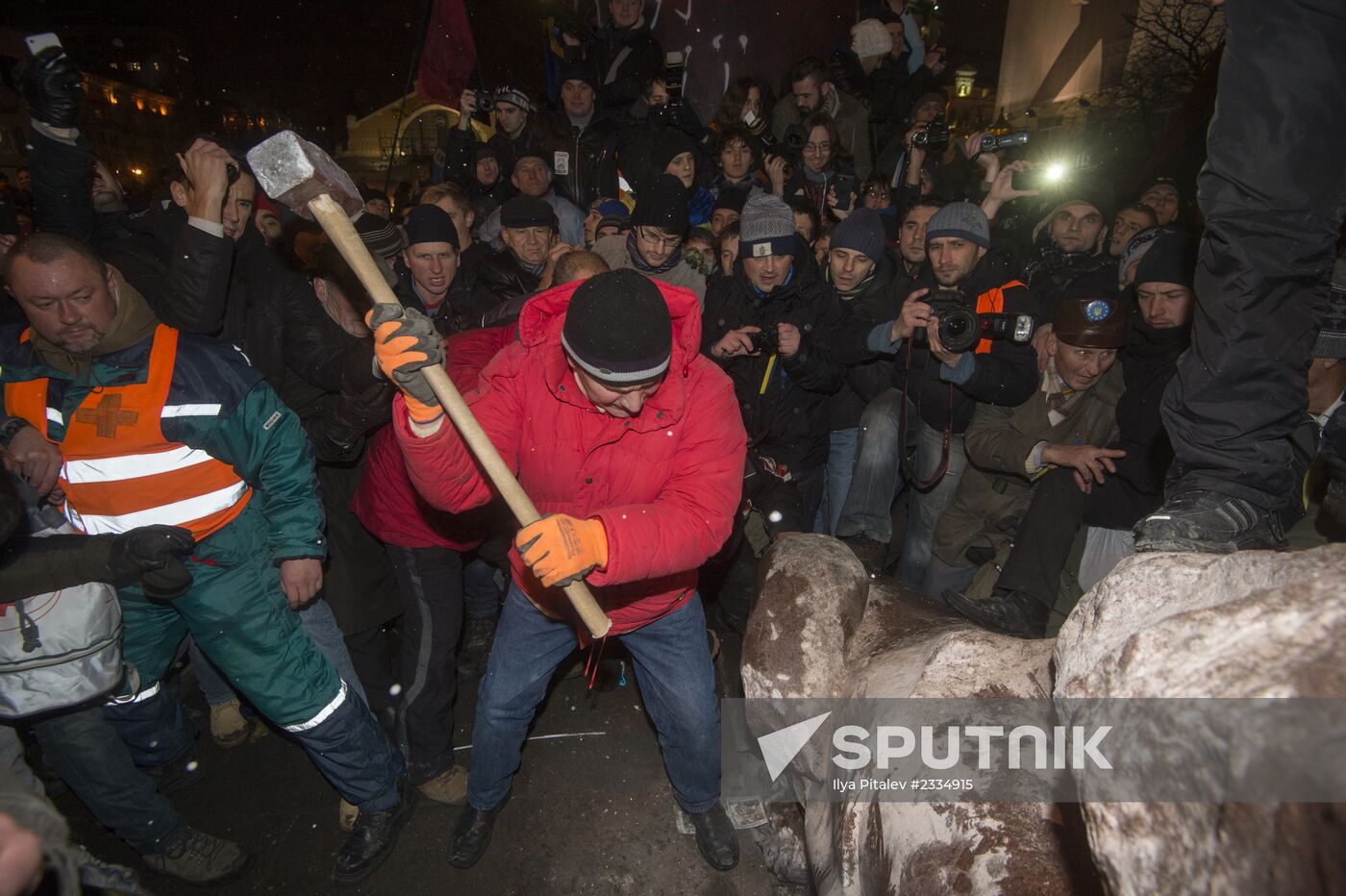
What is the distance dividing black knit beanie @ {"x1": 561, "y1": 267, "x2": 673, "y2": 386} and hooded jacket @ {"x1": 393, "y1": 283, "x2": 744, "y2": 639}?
252 mm

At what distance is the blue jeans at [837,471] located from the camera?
428 cm

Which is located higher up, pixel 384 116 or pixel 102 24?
pixel 102 24

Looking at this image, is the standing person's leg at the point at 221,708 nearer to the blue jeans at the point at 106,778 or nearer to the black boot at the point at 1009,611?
the blue jeans at the point at 106,778

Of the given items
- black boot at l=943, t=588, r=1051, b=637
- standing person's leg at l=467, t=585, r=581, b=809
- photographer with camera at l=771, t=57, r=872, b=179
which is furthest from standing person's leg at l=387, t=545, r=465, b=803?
photographer with camera at l=771, t=57, r=872, b=179

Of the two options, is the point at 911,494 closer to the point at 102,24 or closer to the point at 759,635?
the point at 759,635

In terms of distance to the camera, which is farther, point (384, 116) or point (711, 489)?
point (384, 116)

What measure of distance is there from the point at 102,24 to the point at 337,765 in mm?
66770

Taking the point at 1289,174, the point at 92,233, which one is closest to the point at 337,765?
the point at 92,233

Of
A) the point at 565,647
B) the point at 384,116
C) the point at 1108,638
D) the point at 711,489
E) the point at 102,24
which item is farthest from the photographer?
the point at 102,24

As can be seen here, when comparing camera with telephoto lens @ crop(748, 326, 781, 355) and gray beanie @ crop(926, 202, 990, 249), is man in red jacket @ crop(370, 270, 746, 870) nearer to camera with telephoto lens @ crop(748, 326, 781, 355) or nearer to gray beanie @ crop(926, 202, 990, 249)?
camera with telephoto lens @ crop(748, 326, 781, 355)

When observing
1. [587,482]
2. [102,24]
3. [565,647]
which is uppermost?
[102,24]

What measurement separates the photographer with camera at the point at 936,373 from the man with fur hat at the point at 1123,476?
478 millimetres

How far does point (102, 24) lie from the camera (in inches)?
1807

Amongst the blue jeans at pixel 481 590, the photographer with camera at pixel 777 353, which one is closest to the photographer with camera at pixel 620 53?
the photographer with camera at pixel 777 353
